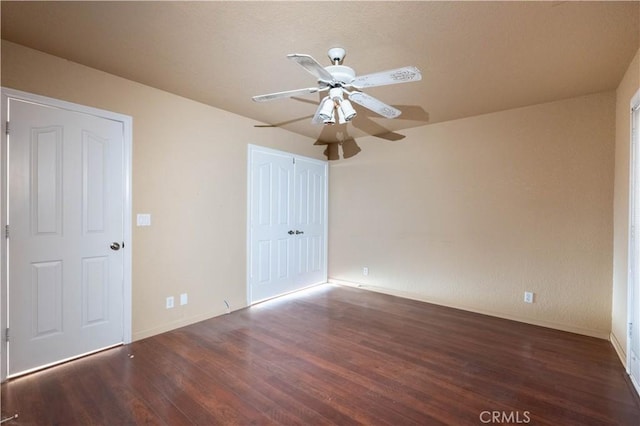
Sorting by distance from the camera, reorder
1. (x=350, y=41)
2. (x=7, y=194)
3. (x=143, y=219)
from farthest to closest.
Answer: (x=143, y=219) → (x=7, y=194) → (x=350, y=41)

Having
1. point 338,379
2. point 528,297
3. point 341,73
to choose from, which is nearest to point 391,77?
point 341,73

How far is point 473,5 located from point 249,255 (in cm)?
351

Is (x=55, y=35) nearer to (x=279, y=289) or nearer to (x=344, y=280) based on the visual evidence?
(x=279, y=289)

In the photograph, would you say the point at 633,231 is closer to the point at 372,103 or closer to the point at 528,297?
the point at 528,297

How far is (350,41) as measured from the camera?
214 cm

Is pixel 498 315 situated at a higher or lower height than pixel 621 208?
lower

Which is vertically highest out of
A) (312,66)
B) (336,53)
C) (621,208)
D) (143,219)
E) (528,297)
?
(336,53)

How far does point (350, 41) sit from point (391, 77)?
0.51 m

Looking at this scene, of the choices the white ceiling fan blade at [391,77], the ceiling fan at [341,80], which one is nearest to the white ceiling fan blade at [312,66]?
the ceiling fan at [341,80]

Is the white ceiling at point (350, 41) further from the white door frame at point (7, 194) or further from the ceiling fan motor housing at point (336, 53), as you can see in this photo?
the white door frame at point (7, 194)

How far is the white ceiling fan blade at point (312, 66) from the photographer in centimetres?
160

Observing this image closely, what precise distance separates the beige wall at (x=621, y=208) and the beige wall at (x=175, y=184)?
3915 millimetres

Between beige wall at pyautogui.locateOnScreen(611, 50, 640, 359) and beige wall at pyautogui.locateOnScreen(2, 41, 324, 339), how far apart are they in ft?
12.8

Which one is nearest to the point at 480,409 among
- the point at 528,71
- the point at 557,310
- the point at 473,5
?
the point at 557,310
